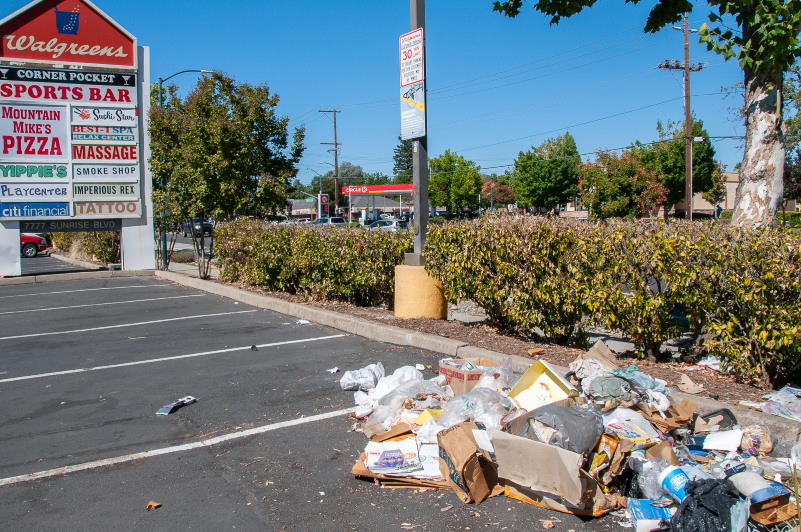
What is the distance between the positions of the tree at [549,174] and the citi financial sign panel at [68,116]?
135 ft

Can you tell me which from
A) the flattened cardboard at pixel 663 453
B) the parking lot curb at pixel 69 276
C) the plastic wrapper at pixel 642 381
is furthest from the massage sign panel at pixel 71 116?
the flattened cardboard at pixel 663 453

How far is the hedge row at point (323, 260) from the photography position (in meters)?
10.6

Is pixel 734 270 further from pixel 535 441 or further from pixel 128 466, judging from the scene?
pixel 128 466

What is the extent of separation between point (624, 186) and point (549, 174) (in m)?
11.3

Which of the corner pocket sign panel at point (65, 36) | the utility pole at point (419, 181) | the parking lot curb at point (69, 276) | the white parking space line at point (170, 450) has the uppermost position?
the corner pocket sign panel at point (65, 36)

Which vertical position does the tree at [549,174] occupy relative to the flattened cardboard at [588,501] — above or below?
above

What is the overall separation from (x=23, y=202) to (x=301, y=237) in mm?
10461

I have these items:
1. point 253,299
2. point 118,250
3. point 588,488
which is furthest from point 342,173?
point 588,488

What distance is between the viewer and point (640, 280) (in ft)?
21.4

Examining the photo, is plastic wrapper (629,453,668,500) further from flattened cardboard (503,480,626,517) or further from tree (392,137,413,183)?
tree (392,137,413,183)

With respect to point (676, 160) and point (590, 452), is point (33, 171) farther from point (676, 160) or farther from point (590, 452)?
point (676, 160)

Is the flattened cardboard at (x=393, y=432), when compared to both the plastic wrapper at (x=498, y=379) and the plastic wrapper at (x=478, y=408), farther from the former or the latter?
the plastic wrapper at (x=498, y=379)

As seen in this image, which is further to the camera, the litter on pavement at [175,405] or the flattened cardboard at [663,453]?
the litter on pavement at [175,405]

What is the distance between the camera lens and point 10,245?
18.4 meters
